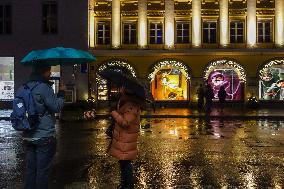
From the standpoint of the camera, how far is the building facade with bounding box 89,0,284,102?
41188mm

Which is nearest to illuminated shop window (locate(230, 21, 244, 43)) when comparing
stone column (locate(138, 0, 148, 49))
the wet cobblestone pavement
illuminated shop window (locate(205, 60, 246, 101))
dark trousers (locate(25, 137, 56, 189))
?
illuminated shop window (locate(205, 60, 246, 101))

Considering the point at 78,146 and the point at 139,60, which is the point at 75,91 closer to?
the point at 139,60

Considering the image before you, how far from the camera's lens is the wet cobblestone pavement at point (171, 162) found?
10.4 m

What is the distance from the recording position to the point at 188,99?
4162cm

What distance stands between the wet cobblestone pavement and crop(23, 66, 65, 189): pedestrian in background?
2.52 metres

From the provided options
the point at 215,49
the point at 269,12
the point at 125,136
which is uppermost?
the point at 269,12

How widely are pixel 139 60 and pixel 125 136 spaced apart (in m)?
33.0

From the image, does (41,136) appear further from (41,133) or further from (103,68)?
(103,68)

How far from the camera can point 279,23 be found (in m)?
41.1

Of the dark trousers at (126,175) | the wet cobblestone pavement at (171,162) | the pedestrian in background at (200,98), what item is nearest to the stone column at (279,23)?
the pedestrian in background at (200,98)

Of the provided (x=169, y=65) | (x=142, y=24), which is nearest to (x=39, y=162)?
(x=169, y=65)

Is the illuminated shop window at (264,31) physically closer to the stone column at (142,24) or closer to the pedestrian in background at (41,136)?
the stone column at (142,24)

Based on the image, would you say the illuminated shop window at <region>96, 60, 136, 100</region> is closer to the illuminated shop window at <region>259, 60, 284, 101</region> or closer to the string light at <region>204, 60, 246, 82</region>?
the string light at <region>204, 60, 246, 82</region>

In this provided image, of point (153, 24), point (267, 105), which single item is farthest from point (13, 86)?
point (267, 105)
